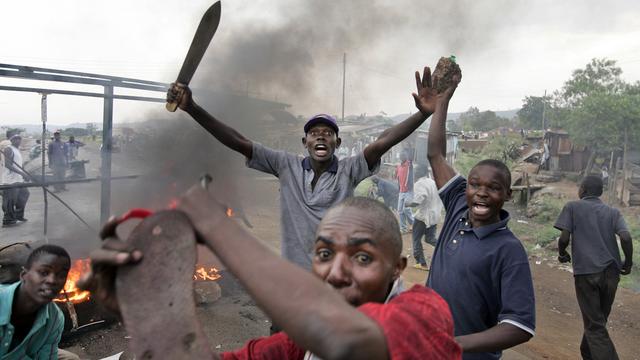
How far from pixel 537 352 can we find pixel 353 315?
4708mm

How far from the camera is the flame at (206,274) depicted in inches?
197

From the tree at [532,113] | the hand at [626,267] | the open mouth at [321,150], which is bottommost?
the hand at [626,267]

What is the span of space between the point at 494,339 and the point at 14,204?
9324 millimetres

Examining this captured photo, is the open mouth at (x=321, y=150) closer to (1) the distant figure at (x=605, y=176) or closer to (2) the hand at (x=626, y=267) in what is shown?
(2) the hand at (x=626, y=267)

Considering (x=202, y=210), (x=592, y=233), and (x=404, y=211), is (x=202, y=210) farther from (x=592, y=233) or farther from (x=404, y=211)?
(x=404, y=211)

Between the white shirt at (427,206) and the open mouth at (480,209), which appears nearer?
the open mouth at (480,209)

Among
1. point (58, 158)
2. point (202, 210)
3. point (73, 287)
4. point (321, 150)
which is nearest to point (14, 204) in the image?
point (58, 158)

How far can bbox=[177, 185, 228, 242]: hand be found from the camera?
86 cm

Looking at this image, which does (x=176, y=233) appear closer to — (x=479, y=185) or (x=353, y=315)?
(x=353, y=315)

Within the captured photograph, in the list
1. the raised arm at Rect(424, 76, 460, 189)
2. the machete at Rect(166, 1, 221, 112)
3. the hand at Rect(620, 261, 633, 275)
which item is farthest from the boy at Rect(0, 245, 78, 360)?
the hand at Rect(620, 261, 633, 275)

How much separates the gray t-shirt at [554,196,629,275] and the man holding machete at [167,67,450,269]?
9.69 ft

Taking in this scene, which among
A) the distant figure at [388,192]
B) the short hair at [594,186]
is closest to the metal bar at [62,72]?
the short hair at [594,186]

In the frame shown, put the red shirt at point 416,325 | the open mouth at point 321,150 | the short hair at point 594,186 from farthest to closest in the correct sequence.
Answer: the short hair at point 594,186 → the open mouth at point 321,150 → the red shirt at point 416,325

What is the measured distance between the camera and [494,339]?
1.65 m
